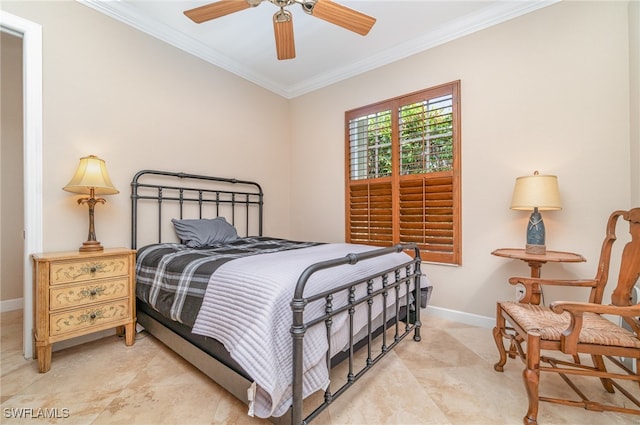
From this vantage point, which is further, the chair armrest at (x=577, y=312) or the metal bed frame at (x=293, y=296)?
the chair armrest at (x=577, y=312)

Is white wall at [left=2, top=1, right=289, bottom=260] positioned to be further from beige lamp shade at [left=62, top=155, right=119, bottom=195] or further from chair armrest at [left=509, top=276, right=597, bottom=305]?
chair armrest at [left=509, top=276, right=597, bottom=305]

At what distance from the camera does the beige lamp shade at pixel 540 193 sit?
2090 mm

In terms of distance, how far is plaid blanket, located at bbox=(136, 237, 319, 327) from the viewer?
1634 mm

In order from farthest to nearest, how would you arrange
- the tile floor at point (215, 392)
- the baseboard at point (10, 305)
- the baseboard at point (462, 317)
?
the baseboard at point (10, 305) < the baseboard at point (462, 317) < the tile floor at point (215, 392)

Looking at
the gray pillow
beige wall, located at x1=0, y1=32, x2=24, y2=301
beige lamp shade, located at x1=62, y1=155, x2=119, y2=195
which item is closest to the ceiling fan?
beige lamp shade, located at x1=62, y1=155, x2=119, y2=195

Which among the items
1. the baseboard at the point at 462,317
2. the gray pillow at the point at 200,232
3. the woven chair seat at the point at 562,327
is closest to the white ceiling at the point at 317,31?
the gray pillow at the point at 200,232

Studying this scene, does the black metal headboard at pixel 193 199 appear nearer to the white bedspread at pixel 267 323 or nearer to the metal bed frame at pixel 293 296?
the metal bed frame at pixel 293 296

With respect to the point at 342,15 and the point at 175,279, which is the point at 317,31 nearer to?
the point at 342,15

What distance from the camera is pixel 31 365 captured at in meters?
1.93

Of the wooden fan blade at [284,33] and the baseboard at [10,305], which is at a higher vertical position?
the wooden fan blade at [284,33]

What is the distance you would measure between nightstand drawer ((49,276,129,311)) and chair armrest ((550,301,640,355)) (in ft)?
9.05

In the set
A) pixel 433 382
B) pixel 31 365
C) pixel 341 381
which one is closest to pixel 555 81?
pixel 433 382

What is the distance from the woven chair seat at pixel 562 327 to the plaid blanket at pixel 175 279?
5.72ft

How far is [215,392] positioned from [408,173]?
8.48 feet
